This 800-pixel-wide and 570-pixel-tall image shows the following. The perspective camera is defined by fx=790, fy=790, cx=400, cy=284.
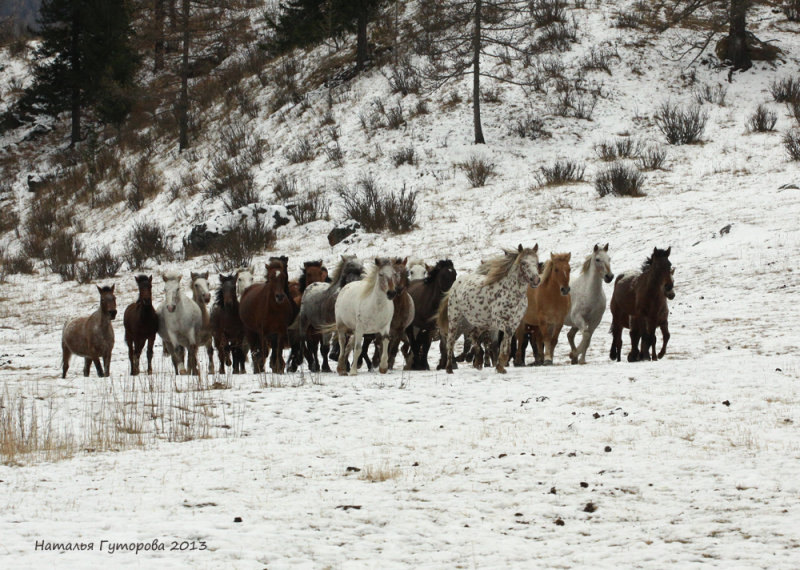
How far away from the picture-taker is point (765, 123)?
1010 inches

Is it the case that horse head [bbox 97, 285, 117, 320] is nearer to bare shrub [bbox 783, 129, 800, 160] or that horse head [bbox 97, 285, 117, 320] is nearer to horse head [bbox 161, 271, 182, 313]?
horse head [bbox 161, 271, 182, 313]

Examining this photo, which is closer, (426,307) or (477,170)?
(426,307)

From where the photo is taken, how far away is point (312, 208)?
2594 centimetres

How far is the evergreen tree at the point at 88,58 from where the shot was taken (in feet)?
124

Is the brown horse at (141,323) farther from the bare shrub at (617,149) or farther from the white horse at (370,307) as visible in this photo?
the bare shrub at (617,149)

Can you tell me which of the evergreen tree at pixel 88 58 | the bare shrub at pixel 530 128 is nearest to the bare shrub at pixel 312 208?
the bare shrub at pixel 530 128

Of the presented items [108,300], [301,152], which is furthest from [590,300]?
[301,152]

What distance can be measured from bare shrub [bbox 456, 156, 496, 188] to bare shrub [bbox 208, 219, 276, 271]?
662 centimetres

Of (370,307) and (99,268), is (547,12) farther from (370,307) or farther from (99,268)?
(370,307)

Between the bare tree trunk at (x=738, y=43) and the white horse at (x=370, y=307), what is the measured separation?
24.3 meters

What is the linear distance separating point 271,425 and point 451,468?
7.18 feet

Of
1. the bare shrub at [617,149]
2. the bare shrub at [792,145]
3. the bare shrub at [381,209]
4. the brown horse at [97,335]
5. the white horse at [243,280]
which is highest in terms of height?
the bare shrub at [617,149]

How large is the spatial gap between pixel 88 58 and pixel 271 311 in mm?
31475

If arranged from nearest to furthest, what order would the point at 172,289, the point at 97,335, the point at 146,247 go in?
the point at 172,289 → the point at 97,335 → the point at 146,247
